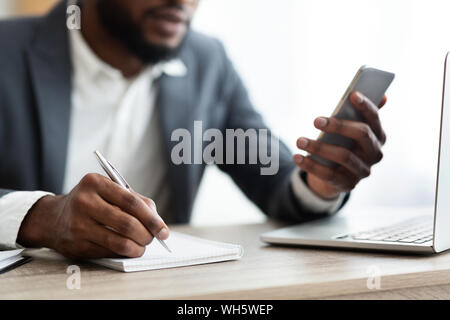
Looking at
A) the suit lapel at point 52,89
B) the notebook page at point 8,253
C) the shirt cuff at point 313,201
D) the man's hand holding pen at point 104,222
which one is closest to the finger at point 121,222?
the man's hand holding pen at point 104,222

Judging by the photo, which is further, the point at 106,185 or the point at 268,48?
the point at 268,48

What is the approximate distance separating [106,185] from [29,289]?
14cm

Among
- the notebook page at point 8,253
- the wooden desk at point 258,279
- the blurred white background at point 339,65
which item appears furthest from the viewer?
the blurred white background at point 339,65

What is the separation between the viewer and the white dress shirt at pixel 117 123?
4.51 feet

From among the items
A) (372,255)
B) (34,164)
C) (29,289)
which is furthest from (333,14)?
(29,289)

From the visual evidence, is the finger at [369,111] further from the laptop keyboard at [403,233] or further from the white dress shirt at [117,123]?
the white dress shirt at [117,123]

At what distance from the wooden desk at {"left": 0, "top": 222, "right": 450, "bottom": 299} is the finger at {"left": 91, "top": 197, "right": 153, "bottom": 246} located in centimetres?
4

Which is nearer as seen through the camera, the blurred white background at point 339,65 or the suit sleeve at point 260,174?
the suit sleeve at point 260,174

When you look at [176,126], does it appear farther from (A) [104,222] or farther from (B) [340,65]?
(B) [340,65]

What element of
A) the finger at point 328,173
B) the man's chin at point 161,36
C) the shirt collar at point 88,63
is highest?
the man's chin at point 161,36

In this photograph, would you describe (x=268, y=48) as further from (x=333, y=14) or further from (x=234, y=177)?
(x=234, y=177)

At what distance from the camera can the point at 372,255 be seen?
0.69 metres

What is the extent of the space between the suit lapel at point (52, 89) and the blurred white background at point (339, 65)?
3.60 ft

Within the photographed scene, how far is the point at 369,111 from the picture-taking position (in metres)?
0.82
